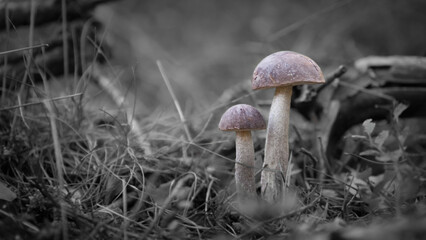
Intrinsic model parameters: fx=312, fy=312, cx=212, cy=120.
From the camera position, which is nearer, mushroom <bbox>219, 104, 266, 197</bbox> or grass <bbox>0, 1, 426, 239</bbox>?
grass <bbox>0, 1, 426, 239</bbox>

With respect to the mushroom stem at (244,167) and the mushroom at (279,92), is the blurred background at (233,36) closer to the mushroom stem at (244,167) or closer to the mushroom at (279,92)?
the mushroom at (279,92)

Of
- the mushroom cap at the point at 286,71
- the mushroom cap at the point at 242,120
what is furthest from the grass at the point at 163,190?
the mushroom cap at the point at 286,71

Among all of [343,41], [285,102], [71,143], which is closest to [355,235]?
[285,102]

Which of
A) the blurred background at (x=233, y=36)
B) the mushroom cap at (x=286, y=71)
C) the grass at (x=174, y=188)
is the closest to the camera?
the grass at (x=174, y=188)

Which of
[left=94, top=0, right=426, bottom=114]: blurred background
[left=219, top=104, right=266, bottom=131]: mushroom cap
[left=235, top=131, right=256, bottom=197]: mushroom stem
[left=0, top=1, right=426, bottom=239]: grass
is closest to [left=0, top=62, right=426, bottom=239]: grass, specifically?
[left=0, top=1, right=426, bottom=239]: grass

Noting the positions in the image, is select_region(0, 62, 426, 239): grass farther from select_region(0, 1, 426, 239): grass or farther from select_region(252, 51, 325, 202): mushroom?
select_region(252, 51, 325, 202): mushroom

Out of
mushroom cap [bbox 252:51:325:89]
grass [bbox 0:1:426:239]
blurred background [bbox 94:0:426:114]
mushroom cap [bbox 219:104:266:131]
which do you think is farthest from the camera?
blurred background [bbox 94:0:426:114]

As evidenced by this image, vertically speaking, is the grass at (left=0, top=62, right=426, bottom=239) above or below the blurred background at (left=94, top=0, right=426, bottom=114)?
below
